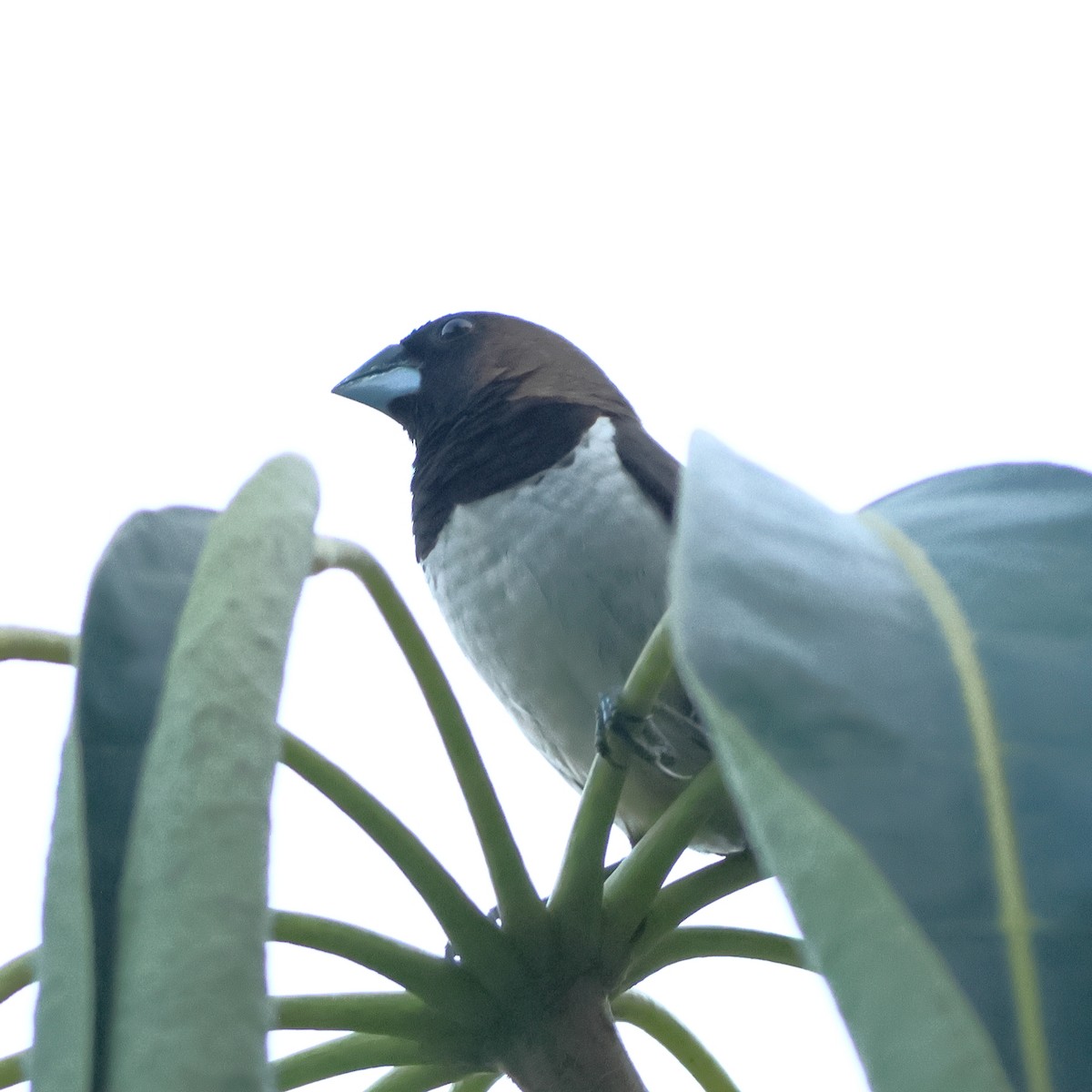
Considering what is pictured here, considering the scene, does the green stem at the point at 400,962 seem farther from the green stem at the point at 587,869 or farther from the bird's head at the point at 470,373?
the bird's head at the point at 470,373

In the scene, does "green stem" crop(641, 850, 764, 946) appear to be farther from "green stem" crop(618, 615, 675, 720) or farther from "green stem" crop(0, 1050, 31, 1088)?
"green stem" crop(0, 1050, 31, 1088)

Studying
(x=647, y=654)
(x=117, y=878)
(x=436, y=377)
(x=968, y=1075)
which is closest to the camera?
(x=968, y=1075)

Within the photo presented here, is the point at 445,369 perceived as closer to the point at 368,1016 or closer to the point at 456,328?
the point at 456,328

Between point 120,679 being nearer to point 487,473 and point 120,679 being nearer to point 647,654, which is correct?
point 647,654

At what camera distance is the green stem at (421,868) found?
0.61 metres

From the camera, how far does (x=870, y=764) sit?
359 mm

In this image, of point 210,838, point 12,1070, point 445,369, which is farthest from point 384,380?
point 210,838

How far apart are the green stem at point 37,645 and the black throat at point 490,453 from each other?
625 mm

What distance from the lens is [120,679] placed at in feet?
1.61

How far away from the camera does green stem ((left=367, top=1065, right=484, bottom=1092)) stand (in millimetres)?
682

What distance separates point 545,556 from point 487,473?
13 cm

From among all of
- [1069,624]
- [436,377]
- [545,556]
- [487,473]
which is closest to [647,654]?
[1069,624]

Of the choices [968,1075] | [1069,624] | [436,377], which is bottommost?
[968,1075]

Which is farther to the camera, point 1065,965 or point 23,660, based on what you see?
point 23,660
